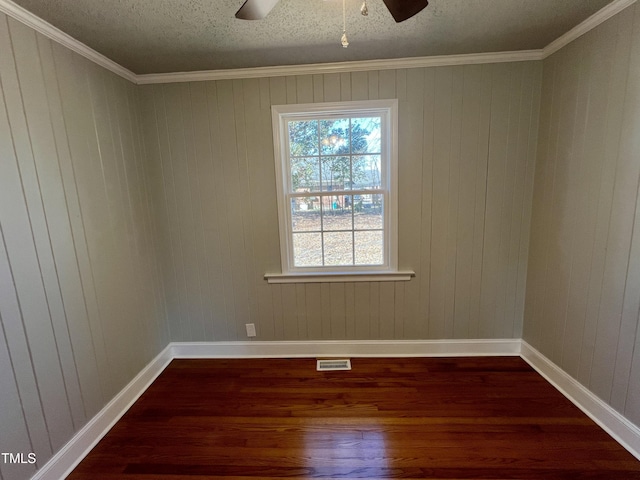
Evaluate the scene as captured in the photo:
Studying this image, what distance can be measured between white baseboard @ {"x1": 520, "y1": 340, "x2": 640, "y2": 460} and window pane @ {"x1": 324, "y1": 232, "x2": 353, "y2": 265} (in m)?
1.64

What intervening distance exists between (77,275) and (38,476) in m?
0.99

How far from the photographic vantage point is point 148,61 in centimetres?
195

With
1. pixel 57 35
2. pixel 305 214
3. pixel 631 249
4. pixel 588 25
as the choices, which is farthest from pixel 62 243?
pixel 588 25

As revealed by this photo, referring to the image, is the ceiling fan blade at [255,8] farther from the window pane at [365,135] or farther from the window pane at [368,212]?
the window pane at [368,212]

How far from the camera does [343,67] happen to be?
209 centimetres

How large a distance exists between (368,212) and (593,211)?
1.40 m

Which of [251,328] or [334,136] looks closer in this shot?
[334,136]

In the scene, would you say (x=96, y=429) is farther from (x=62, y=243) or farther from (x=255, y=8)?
(x=255, y=8)

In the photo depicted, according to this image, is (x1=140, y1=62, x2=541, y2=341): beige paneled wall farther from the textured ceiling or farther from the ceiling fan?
the ceiling fan

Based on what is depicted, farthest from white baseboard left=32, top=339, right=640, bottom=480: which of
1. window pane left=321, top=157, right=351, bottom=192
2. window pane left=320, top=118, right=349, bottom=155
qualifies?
window pane left=320, top=118, right=349, bottom=155

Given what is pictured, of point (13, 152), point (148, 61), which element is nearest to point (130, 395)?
point (13, 152)

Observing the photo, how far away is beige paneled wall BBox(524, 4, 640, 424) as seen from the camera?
1.48 m

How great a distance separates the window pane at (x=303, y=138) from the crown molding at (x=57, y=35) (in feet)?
4.15

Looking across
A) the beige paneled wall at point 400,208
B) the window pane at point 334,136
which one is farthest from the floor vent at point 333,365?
the window pane at point 334,136
